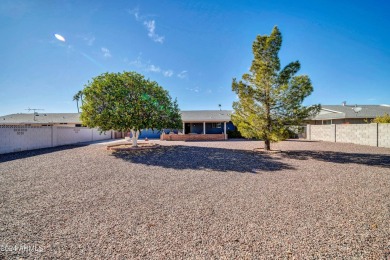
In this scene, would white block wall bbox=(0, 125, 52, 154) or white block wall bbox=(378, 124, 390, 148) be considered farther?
white block wall bbox=(378, 124, 390, 148)

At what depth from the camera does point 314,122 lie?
1069 inches

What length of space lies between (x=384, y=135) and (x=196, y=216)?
62.2 ft

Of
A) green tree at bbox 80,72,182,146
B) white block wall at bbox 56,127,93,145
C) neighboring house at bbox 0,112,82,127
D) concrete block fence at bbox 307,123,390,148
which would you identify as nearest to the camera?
green tree at bbox 80,72,182,146

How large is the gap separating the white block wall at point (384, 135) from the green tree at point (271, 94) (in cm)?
820

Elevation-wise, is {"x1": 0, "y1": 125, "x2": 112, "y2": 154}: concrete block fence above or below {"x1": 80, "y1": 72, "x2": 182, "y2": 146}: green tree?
below

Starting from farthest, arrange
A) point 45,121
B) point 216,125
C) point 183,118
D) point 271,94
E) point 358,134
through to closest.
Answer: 1. point 45,121
2. point 216,125
3. point 183,118
4. point 358,134
5. point 271,94

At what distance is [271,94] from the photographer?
12.6m

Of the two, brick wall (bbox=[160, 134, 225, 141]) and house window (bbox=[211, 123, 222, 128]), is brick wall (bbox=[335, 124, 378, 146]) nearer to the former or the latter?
brick wall (bbox=[160, 134, 225, 141])

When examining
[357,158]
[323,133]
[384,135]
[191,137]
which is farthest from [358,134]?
[191,137]

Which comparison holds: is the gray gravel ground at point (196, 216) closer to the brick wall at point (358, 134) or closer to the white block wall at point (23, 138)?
the white block wall at point (23, 138)

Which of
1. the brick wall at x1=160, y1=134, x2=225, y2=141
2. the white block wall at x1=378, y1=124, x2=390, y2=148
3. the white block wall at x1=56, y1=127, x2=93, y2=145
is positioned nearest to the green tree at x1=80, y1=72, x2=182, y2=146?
the white block wall at x1=56, y1=127, x2=93, y2=145

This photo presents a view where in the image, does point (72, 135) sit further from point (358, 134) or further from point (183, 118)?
point (358, 134)

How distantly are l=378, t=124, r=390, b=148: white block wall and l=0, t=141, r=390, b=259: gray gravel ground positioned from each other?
1123 centimetres

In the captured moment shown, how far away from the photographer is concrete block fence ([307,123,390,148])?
15168 mm
